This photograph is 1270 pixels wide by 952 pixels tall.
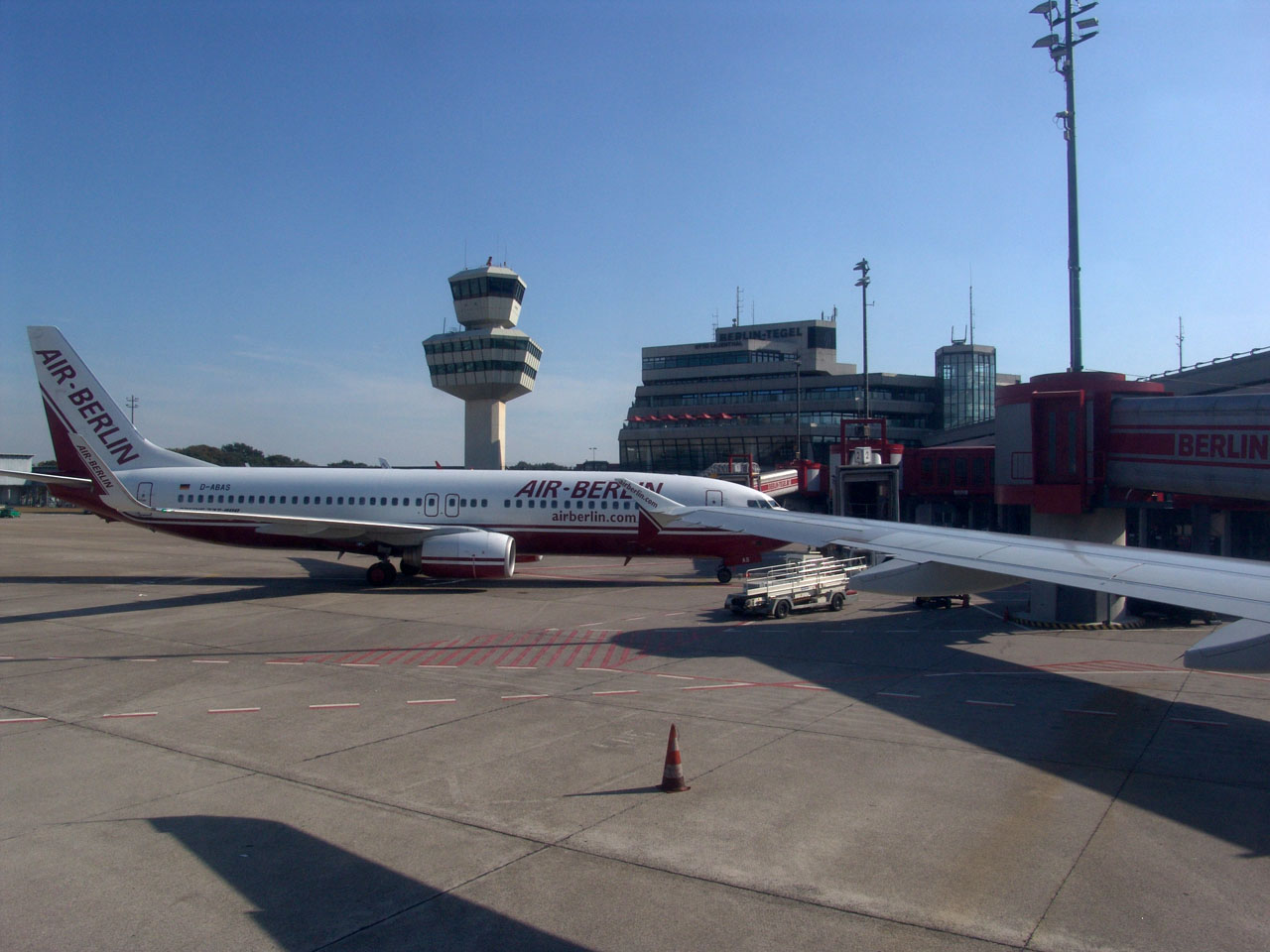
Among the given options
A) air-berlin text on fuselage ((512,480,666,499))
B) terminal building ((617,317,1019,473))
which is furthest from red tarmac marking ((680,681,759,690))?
terminal building ((617,317,1019,473))

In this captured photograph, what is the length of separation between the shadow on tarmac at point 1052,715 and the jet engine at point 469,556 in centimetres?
775

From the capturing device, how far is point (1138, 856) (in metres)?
7.77

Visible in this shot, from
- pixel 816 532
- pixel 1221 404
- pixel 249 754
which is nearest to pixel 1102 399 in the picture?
pixel 1221 404

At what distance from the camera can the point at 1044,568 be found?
10.4 m

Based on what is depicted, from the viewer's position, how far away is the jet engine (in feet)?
87.4

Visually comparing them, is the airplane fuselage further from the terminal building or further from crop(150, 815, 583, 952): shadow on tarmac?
the terminal building

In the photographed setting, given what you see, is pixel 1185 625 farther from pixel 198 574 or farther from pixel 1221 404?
pixel 198 574

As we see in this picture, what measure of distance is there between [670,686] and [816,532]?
12.4ft

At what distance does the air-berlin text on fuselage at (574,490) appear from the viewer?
1153 inches

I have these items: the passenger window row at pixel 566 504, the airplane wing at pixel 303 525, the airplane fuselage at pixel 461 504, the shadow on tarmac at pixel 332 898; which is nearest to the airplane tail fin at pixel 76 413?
the airplane fuselage at pixel 461 504

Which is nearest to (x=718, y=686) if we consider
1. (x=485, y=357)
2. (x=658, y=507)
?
(x=658, y=507)

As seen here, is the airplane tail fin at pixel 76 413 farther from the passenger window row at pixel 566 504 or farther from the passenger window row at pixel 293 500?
the passenger window row at pixel 566 504

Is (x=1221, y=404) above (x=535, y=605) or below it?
above

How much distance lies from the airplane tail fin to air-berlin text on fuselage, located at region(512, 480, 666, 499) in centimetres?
1388
